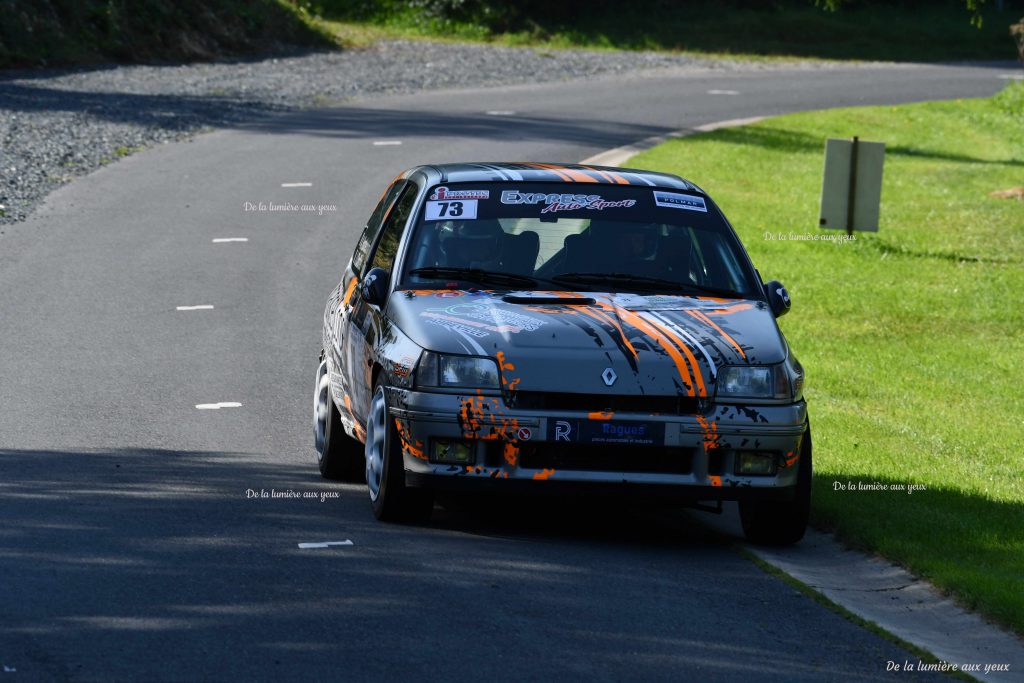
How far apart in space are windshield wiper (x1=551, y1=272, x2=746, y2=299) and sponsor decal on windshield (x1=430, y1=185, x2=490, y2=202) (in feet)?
2.37

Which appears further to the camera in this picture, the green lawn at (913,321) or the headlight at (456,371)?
the green lawn at (913,321)

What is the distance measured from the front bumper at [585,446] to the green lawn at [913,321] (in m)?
0.98

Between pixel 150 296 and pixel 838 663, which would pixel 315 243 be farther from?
pixel 838 663

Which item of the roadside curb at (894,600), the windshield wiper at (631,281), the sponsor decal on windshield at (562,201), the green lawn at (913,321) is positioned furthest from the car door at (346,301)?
the green lawn at (913,321)

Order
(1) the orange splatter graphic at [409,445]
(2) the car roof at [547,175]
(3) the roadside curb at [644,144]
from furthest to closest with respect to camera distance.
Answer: (3) the roadside curb at [644,144], (2) the car roof at [547,175], (1) the orange splatter graphic at [409,445]

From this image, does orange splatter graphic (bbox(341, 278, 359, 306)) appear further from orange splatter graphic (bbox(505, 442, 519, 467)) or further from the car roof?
orange splatter graphic (bbox(505, 442, 519, 467))

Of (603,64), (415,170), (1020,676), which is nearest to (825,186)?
(415,170)

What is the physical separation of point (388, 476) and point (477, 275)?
4.06 feet

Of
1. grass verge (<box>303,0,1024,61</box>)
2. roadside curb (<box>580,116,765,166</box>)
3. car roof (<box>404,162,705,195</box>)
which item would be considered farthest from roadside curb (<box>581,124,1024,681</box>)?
grass verge (<box>303,0,1024,61</box>)

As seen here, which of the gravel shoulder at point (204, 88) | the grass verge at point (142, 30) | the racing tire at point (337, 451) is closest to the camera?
the racing tire at point (337, 451)

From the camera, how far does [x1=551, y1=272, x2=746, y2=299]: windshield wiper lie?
8.30 m

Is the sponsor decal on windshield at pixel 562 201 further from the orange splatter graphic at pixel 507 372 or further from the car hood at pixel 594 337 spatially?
the orange splatter graphic at pixel 507 372

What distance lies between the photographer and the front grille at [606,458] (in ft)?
24.2

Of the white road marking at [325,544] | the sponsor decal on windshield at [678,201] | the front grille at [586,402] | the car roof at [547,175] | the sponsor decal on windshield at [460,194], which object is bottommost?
the white road marking at [325,544]
